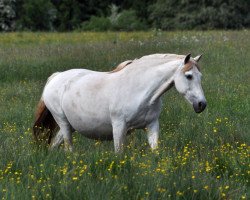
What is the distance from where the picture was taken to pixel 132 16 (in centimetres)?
4791

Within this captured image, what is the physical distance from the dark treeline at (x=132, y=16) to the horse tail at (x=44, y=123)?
3460 cm

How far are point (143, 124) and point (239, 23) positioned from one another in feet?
131

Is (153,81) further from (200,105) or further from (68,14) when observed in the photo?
(68,14)

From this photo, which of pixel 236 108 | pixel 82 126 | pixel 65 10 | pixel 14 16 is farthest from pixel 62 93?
pixel 65 10

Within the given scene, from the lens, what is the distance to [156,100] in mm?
7707

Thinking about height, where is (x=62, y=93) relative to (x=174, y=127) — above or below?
above

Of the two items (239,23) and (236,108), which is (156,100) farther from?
(239,23)

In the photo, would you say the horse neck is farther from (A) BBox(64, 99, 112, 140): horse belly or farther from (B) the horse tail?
(B) the horse tail

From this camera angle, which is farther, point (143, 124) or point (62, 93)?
Answer: point (62, 93)

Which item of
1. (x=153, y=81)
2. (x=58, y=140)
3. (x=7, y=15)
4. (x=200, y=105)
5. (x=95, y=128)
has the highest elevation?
(x=153, y=81)

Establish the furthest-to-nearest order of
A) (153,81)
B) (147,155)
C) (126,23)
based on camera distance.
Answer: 1. (126,23)
2. (153,81)
3. (147,155)

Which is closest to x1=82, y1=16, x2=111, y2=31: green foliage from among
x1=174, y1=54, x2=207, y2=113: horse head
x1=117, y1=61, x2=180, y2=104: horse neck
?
x1=117, y1=61, x2=180, y2=104: horse neck

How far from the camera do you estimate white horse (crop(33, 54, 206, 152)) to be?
7512mm

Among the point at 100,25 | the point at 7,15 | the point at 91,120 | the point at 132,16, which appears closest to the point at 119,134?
the point at 91,120
